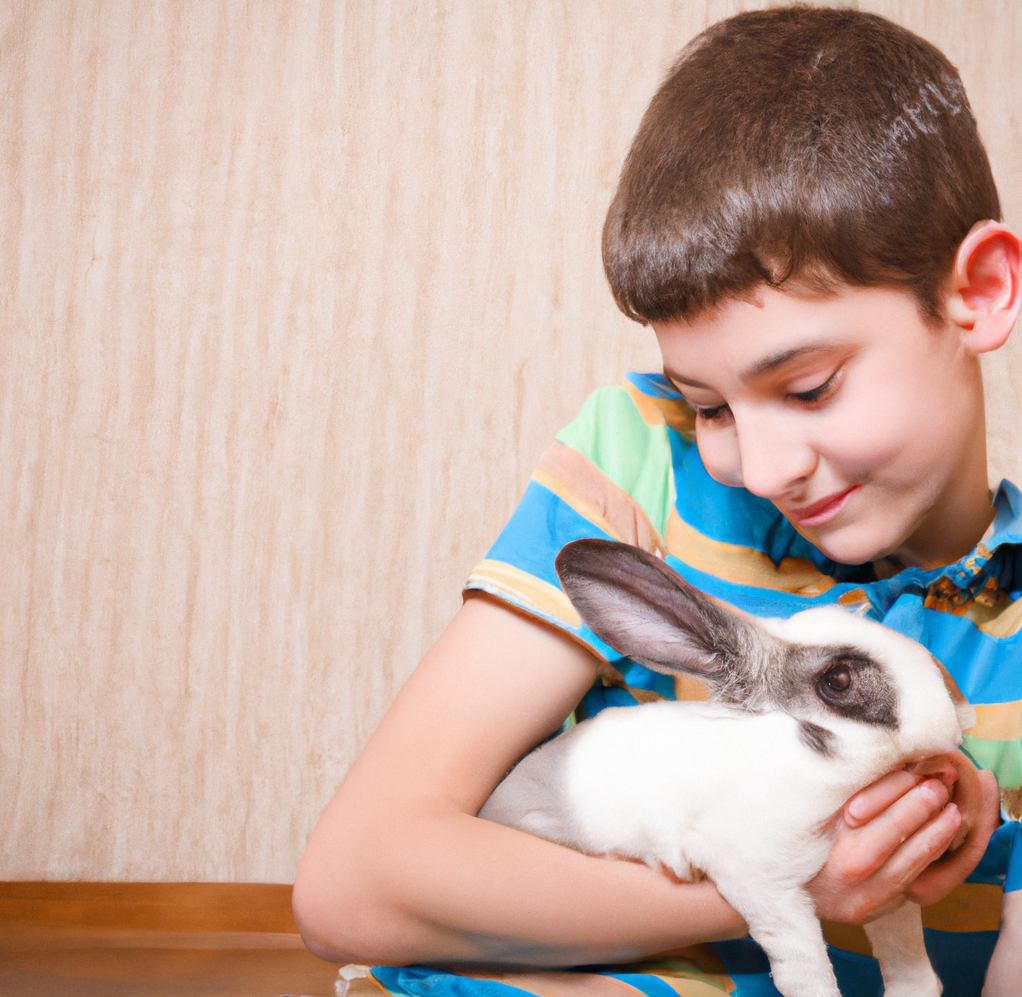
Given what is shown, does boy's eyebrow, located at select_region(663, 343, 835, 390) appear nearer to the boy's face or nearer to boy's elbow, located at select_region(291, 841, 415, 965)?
the boy's face

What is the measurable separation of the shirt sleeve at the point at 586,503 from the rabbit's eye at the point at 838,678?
0.20m

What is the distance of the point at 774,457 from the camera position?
650 mm

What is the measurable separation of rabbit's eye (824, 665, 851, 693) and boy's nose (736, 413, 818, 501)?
138 mm

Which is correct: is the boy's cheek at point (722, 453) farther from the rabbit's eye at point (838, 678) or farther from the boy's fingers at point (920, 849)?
the boy's fingers at point (920, 849)

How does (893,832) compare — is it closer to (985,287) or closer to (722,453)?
(722,453)

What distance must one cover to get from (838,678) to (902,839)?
116 millimetres

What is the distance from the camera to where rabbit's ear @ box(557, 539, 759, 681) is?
2.02 ft

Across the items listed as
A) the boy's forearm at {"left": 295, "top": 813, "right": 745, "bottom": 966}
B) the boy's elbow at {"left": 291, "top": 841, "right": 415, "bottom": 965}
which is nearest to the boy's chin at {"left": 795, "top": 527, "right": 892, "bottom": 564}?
the boy's forearm at {"left": 295, "top": 813, "right": 745, "bottom": 966}

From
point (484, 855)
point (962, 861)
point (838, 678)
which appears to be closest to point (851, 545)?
point (838, 678)

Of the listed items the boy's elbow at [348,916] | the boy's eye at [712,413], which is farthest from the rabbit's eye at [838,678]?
the boy's elbow at [348,916]

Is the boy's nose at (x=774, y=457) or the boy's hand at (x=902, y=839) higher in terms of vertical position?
the boy's nose at (x=774, y=457)

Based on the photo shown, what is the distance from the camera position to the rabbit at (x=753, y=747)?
1.88 feet

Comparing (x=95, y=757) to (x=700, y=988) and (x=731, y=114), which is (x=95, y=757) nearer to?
(x=700, y=988)

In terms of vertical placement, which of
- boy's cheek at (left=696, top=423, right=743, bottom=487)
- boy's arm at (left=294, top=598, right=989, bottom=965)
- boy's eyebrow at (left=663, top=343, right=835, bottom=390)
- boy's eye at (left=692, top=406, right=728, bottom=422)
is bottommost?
boy's arm at (left=294, top=598, right=989, bottom=965)
